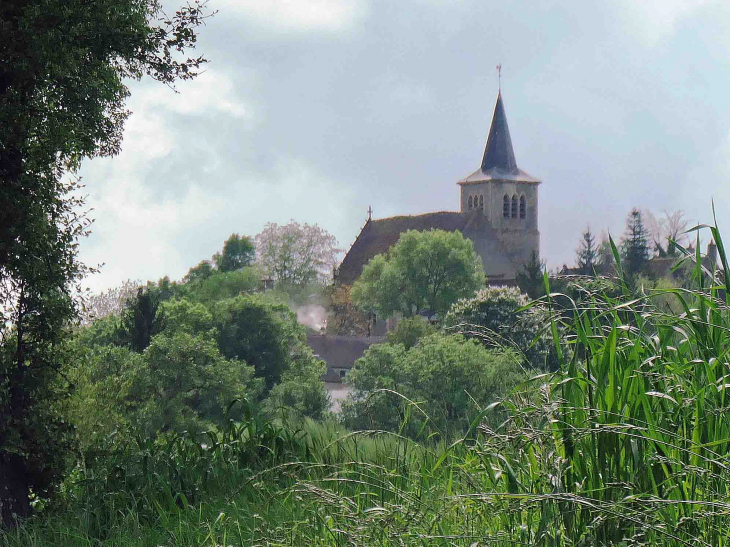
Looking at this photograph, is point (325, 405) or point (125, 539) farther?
point (325, 405)

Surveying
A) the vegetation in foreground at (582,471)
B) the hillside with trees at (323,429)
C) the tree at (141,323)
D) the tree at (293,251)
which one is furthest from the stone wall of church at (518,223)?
the vegetation in foreground at (582,471)

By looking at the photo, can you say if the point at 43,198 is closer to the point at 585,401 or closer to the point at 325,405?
the point at 585,401

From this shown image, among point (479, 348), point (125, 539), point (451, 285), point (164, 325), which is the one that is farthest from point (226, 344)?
point (125, 539)

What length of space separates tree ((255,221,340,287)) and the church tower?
18493 millimetres

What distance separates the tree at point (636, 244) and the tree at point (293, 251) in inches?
880

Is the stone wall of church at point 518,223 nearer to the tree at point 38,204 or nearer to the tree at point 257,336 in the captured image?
the tree at point 257,336

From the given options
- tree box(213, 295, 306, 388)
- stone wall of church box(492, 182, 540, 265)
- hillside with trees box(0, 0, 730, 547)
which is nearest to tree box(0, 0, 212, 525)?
hillside with trees box(0, 0, 730, 547)

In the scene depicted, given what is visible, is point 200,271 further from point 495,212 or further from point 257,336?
point 495,212

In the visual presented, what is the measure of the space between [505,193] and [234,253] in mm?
26576

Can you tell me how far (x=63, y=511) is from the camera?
19.9ft

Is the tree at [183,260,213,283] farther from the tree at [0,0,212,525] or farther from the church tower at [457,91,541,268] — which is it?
the tree at [0,0,212,525]

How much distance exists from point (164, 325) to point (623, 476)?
38.6 meters

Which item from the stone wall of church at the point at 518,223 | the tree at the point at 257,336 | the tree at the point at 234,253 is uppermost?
the stone wall of church at the point at 518,223

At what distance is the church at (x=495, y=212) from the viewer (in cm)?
8138
